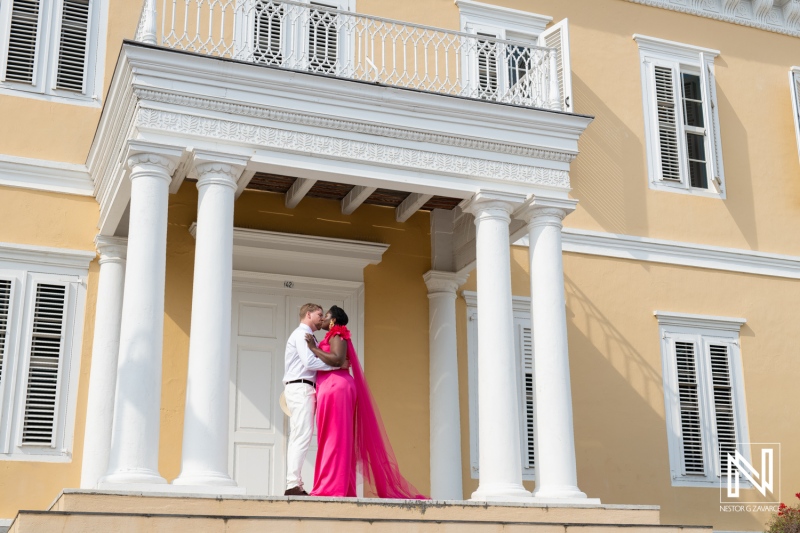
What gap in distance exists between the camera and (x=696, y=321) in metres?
13.5

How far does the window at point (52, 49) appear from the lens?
1130 centimetres

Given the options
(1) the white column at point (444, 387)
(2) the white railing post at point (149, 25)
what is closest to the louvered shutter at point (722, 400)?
(1) the white column at point (444, 387)

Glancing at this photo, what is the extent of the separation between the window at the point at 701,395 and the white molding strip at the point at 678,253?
0.74 meters

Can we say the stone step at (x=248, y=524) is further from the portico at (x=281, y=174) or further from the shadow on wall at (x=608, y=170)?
the shadow on wall at (x=608, y=170)

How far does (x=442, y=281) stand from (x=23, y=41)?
530 centimetres

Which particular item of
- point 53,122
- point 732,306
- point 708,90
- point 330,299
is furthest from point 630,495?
point 53,122

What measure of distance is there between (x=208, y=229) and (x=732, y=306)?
24.8 ft

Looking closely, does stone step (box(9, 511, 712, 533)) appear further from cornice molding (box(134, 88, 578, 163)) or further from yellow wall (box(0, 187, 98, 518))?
cornice molding (box(134, 88, 578, 163))

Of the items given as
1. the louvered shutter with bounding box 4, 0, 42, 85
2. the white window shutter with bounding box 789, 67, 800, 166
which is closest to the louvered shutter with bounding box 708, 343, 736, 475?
the white window shutter with bounding box 789, 67, 800, 166

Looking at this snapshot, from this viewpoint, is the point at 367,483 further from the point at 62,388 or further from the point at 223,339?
the point at 62,388

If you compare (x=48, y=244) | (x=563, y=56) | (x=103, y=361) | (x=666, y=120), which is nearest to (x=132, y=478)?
(x=103, y=361)

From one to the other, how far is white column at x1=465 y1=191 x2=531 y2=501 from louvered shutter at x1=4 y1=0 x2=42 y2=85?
16.4ft

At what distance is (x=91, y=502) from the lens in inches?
307

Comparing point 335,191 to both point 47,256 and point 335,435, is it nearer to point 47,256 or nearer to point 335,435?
point 47,256
